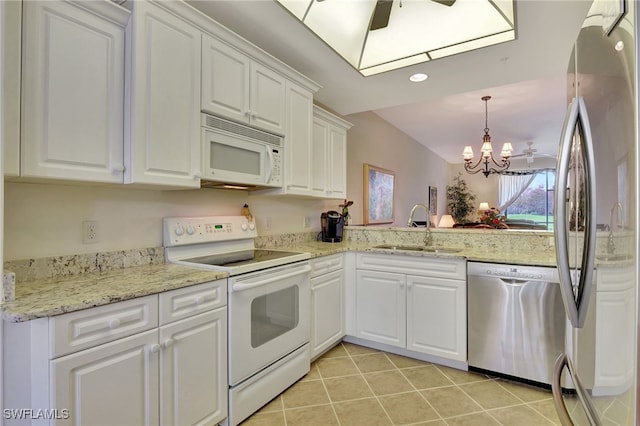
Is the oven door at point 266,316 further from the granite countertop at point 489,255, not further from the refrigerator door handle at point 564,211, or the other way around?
the refrigerator door handle at point 564,211

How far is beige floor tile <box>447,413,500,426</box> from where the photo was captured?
6.07 ft

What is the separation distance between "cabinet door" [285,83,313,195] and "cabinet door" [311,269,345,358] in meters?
0.77

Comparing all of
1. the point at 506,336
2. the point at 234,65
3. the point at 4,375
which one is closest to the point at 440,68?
the point at 234,65

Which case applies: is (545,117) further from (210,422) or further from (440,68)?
(210,422)

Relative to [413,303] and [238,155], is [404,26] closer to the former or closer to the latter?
[238,155]

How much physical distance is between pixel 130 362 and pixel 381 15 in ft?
8.42

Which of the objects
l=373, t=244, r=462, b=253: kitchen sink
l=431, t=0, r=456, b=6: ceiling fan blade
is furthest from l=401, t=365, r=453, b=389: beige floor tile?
l=431, t=0, r=456, b=6: ceiling fan blade

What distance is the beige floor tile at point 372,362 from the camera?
2500 millimetres

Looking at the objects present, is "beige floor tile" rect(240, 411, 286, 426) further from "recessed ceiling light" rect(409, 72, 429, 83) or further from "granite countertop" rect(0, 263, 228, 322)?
"recessed ceiling light" rect(409, 72, 429, 83)

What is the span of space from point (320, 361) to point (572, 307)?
2.06 meters

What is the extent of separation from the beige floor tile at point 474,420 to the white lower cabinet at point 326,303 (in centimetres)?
104

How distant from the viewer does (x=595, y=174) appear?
2.60ft

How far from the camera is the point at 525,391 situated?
7.15 feet

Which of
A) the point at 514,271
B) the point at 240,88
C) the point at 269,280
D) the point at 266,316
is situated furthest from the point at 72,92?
the point at 514,271
